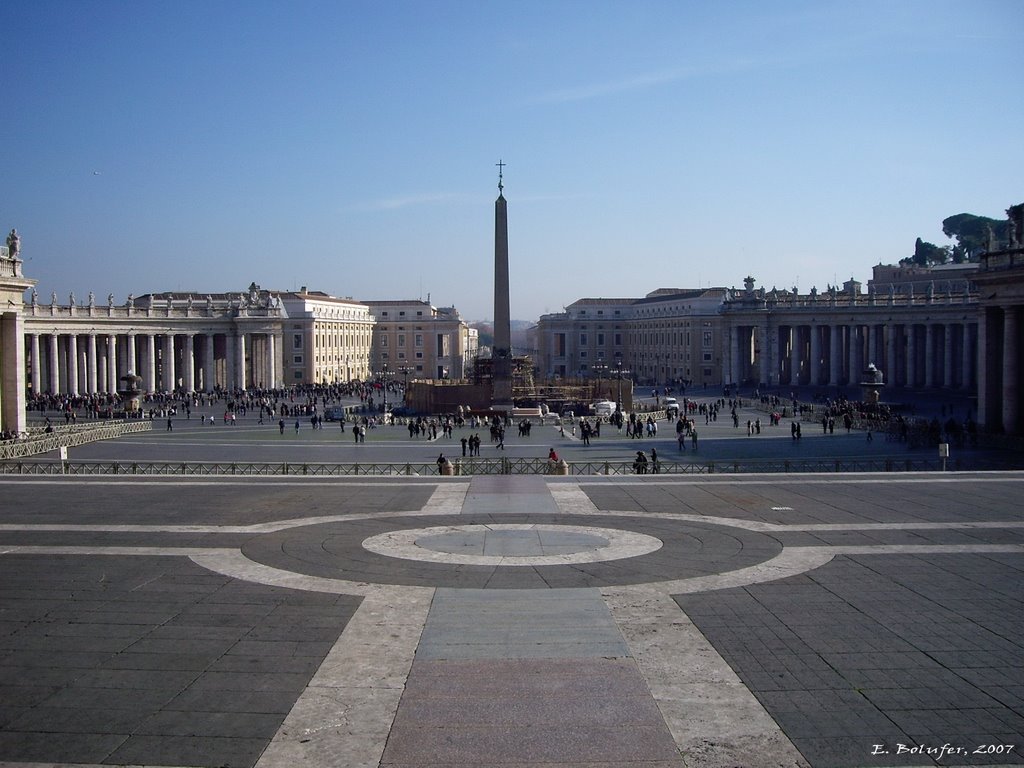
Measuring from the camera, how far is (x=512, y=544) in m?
18.5

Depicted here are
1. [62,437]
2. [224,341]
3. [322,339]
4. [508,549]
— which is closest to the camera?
[508,549]

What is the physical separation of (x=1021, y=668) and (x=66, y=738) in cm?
1013

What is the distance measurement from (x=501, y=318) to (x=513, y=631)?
49.5 meters

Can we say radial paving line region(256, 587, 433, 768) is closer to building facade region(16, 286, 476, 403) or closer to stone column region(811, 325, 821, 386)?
building facade region(16, 286, 476, 403)

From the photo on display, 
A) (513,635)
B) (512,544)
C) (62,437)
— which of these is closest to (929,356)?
(62,437)

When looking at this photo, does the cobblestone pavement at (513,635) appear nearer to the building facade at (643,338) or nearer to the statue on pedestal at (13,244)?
the statue on pedestal at (13,244)

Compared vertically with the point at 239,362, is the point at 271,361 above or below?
above

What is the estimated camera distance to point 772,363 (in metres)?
93.6

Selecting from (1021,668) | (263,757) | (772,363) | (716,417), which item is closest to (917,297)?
(772,363)

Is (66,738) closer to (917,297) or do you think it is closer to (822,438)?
(822,438)

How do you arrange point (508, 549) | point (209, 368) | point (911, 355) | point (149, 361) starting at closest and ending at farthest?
point (508, 549) < point (911, 355) < point (149, 361) < point (209, 368)

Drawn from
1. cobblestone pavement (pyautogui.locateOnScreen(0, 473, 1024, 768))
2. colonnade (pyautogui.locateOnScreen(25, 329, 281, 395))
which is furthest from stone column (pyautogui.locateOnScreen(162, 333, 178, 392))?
cobblestone pavement (pyautogui.locateOnScreen(0, 473, 1024, 768))

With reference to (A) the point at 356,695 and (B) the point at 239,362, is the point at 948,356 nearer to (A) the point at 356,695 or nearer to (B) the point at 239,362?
(B) the point at 239,362

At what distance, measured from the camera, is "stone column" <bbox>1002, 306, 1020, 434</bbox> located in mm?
41281
